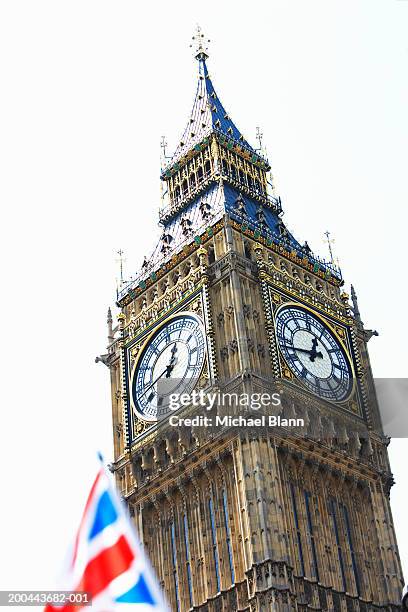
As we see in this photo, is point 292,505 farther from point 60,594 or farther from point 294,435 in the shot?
point 60,594

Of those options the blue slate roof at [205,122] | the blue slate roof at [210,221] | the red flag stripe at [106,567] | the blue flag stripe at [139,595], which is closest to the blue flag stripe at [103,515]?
the red flag stripe at [106,567]

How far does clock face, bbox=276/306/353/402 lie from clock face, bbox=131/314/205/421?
129 inches

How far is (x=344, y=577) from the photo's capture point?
43031 mm

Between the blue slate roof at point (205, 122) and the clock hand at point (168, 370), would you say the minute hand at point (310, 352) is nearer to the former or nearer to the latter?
the clock hand at point (168, 370)

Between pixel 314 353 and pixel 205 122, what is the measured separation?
1503 centimetres

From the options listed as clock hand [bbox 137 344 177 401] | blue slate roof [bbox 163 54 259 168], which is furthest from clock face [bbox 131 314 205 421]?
blue slate roof [bbox 163 54 259 168]

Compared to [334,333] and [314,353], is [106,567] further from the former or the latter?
[334,333]

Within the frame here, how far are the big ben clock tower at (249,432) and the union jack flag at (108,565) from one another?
25.1 meters

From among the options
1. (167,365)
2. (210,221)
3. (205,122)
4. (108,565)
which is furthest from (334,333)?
(108,565)

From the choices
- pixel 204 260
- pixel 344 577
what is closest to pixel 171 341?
pixel 204 260

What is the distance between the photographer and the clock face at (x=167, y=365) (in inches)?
1831

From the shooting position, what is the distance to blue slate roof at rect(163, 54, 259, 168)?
57.2 metres

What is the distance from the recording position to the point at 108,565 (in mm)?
14570

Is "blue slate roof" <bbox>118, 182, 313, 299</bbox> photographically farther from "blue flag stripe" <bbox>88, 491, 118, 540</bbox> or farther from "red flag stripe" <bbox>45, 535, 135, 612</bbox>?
"red flag stripe" <bbox>45, 535, 135, 612</bbox>
